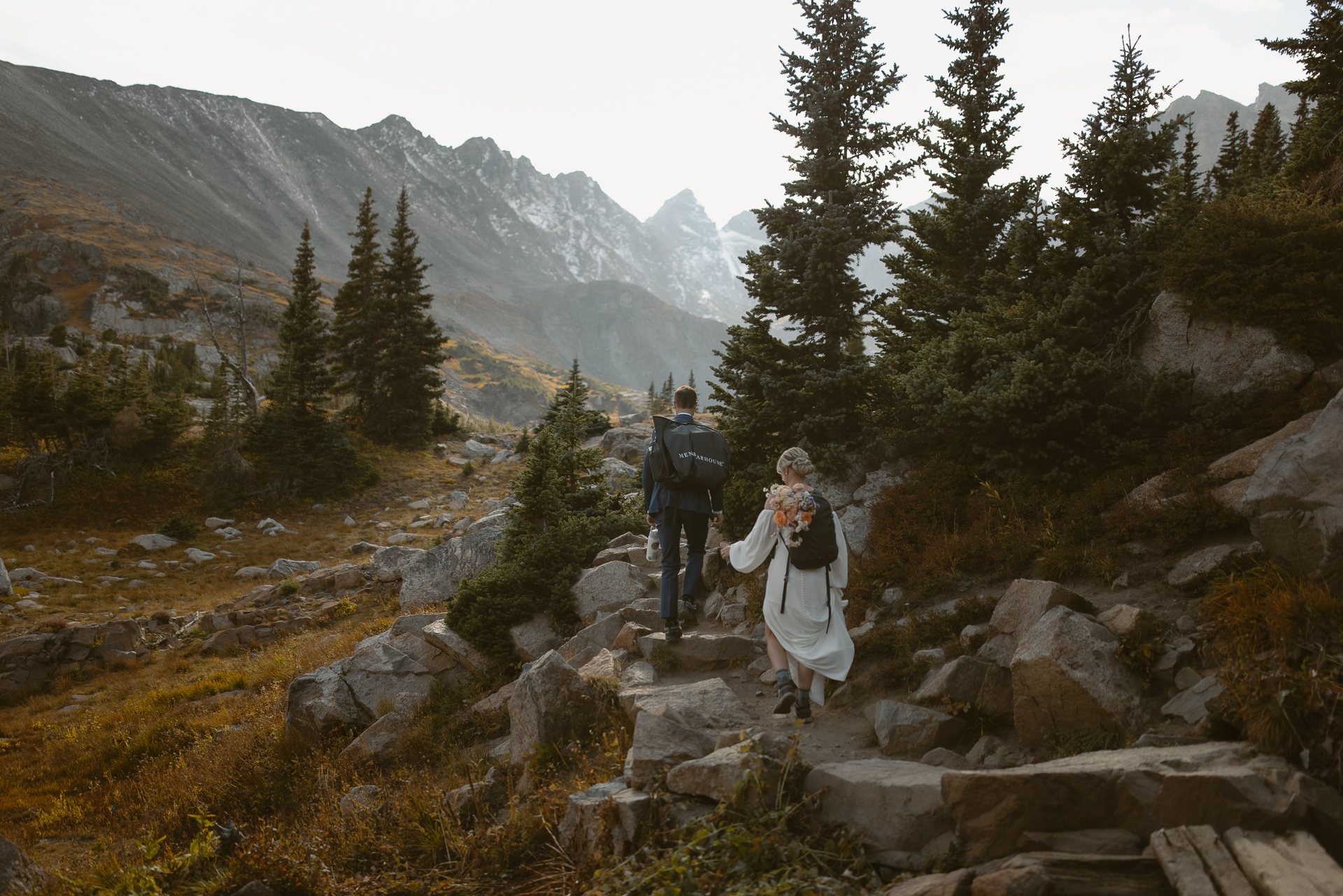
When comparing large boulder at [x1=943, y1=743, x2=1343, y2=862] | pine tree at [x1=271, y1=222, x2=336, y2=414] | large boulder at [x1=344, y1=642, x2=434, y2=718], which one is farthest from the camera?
pine tree at [x1=271, y1=222, x2=336, y2=414]

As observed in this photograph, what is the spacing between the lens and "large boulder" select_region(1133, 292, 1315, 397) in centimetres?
740

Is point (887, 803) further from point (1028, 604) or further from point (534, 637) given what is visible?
point (534, 637)


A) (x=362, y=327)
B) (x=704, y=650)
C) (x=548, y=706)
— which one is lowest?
(x=548, y=706)

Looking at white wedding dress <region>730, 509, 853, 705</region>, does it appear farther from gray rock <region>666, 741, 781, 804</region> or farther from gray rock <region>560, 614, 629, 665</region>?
gray rock <region>560, 614, 629, 665</region>

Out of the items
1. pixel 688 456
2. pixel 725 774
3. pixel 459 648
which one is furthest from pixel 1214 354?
pixel 459 648

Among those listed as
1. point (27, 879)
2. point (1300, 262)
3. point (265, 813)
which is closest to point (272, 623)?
point (265, 813)

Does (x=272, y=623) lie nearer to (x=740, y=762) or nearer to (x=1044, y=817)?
(x=740, y=762)

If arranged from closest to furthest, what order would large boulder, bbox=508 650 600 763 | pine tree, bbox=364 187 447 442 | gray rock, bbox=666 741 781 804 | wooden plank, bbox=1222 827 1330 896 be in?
wooden plank, bbox=1222 827 1330 896
gray rock, bbox=666 741 781 804
large boulder, bbox=508 650 600 763
pine tree, bbox=364 187 447 442

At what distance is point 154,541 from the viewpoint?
73.9 feet

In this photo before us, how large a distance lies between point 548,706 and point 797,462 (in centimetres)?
380

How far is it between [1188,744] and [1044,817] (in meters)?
1.13

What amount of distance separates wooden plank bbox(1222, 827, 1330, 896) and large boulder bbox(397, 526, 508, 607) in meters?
13.0

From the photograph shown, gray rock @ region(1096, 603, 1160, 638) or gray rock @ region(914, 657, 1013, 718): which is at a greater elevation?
gray rock @ region(1096, 603, 1160, 638)

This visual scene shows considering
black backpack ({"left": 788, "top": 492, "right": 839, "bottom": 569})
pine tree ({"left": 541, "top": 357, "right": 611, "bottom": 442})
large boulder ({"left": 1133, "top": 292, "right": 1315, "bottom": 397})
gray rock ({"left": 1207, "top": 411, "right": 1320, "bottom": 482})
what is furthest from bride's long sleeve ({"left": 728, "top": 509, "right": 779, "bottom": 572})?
pine tree ({"left": 541, "top": 357, "right": 611, "bottom": 442})
